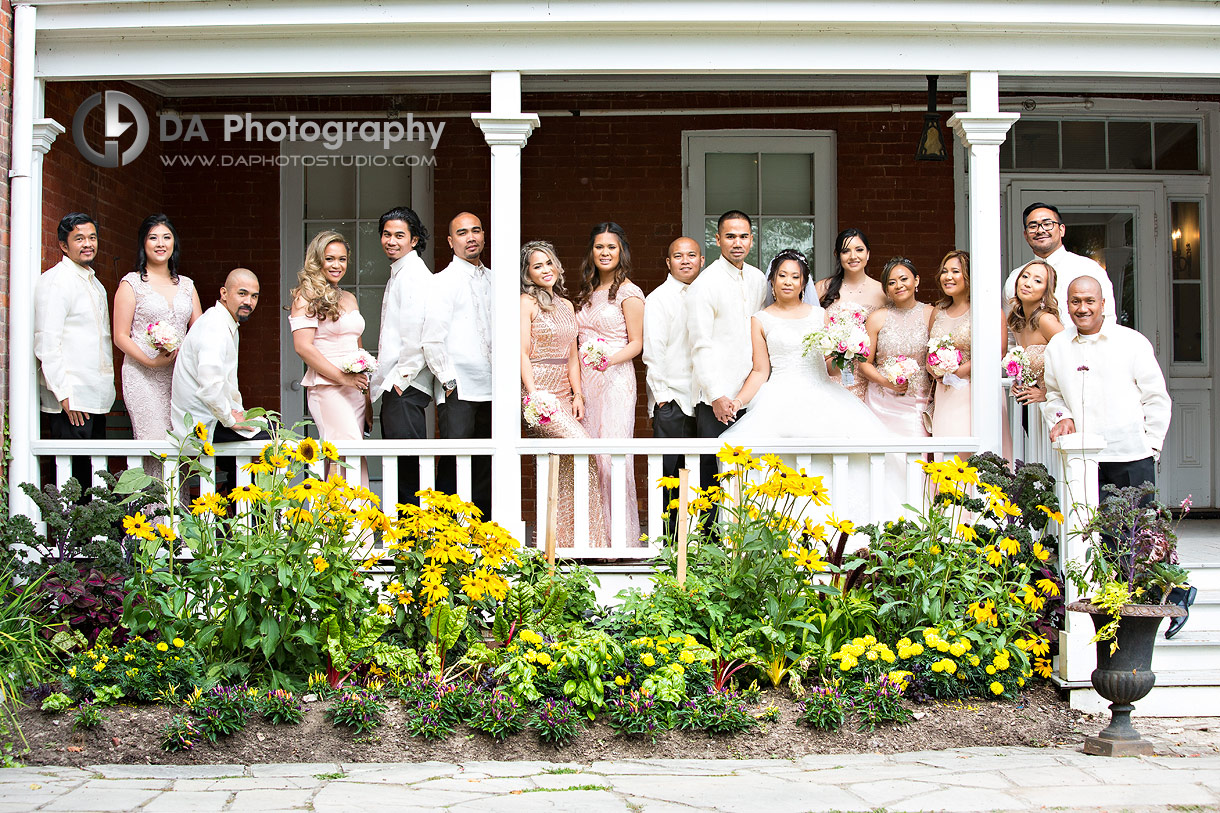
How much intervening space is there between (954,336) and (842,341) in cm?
68

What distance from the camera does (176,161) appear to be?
27.8ft

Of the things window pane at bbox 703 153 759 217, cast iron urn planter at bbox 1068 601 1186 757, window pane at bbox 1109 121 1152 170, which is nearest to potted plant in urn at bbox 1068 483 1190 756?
cast iron urn planter at bbox 1068 601 1186 757

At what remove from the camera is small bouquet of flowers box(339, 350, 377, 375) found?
5.91 metres

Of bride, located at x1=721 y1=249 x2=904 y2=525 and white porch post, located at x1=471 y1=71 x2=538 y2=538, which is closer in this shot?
white porch post, located at x1=471 y1=71 x2=538 y2=538

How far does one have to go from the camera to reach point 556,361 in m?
6.28

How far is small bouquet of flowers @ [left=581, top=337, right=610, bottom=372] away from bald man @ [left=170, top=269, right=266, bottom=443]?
5.74ft

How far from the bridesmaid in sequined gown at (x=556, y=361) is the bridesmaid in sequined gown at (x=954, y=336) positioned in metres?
1.93

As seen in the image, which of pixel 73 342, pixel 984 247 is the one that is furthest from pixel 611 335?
pixel 73 342

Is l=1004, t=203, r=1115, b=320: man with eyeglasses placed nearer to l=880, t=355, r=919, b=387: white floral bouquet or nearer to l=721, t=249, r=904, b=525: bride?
l=880, t=355, r=919, b=387: white floral bouquet

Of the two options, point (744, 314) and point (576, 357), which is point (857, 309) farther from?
point (576, 357)

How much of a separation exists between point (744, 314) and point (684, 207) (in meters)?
2.33

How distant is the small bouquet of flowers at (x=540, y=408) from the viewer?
236 inches

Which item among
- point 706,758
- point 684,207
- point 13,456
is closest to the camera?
point 706,758

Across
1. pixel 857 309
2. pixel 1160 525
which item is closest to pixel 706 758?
pixel 1160 525
